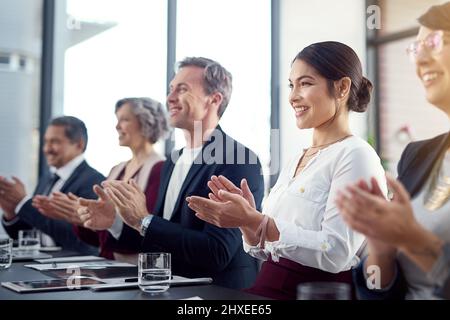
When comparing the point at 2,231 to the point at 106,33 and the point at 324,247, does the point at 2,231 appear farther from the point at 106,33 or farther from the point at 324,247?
the point at 324,247

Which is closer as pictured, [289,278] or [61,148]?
[289,278]

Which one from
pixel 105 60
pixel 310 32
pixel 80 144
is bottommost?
pixel 80 144

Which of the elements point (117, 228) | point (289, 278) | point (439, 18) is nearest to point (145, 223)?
point (117, 228)

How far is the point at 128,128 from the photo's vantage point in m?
3.71

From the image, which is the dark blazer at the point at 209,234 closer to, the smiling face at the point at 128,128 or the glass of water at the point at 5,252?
the glass of water at the point at 5,252

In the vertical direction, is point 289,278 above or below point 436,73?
below

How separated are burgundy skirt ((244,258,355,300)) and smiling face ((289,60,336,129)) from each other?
46 cm

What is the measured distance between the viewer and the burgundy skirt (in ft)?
6.45

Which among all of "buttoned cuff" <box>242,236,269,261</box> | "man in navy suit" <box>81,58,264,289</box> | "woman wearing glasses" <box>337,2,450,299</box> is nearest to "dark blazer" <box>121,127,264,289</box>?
"man in navy suit" <box>81,58,264,289</box>

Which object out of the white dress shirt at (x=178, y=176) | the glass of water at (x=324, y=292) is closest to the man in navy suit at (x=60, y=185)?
the white dress shirt at (x=178, y=176)

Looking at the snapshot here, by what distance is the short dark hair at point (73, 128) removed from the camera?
417 centimetres

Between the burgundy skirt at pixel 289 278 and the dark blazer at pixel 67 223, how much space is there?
1.73 m

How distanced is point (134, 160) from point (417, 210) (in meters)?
2.33

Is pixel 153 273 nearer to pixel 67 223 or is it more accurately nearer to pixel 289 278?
pixel 289 278
